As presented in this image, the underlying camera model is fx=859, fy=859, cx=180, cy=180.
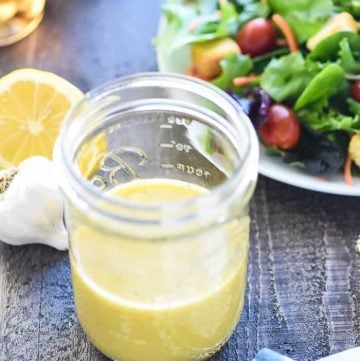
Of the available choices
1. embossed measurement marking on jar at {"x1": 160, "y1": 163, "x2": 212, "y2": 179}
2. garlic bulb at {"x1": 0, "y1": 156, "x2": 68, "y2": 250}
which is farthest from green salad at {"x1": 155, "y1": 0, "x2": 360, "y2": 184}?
garlic bulb at {"x1": 0, "y1": 156, "x2": 68, "y2": 250}

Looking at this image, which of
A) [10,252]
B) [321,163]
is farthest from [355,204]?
[10,252]

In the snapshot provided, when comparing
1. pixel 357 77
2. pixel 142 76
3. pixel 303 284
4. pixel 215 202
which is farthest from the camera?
pixel 357 77

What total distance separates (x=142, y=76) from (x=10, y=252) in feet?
0.88

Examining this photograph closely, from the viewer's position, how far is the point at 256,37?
1111mm

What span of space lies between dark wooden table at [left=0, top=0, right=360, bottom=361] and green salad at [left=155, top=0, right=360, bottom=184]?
0.06 m

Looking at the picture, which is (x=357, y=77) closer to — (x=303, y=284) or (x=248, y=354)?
(x=303, y=284)

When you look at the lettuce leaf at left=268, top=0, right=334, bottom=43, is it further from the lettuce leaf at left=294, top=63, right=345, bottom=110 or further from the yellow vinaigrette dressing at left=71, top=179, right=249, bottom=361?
the yellow vinaigrette dressing at left=71, top=179, right=249, bottom=361

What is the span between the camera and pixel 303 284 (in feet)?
2.98

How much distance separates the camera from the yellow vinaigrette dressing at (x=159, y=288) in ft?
2.34

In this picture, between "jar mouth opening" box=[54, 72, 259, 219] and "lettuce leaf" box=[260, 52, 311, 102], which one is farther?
"lettuce leaf" box=[260, 52, 311, 102]

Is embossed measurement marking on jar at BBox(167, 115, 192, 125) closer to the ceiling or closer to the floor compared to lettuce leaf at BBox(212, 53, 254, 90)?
closer to the ceiling

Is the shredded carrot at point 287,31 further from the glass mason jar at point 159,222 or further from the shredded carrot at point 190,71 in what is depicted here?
the glass mason jar at point 159,222

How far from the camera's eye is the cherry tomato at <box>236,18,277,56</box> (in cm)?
111

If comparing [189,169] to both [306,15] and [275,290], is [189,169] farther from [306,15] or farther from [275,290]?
[306,15]
